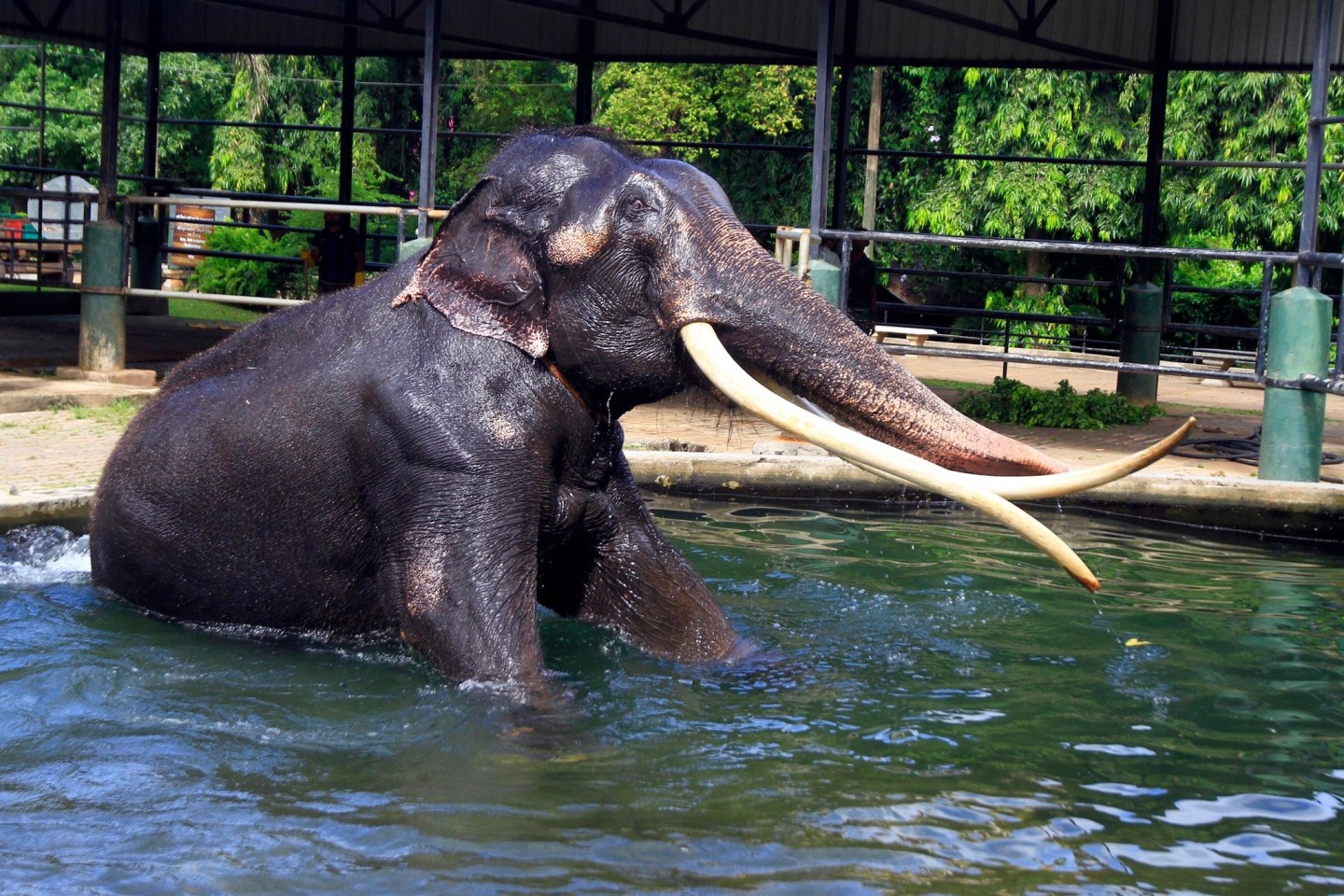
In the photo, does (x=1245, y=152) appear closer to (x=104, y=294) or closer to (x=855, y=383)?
(x=104, y=294)

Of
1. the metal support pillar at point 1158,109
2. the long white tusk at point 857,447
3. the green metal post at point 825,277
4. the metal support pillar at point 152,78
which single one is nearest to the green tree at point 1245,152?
the metal support pillar at point 1158,109

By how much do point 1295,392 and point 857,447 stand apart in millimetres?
5923

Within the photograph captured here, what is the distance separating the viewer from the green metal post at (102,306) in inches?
492

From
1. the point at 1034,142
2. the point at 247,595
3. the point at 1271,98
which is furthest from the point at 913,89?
the point at 247,595

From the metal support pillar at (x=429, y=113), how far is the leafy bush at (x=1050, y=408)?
435 centimetres

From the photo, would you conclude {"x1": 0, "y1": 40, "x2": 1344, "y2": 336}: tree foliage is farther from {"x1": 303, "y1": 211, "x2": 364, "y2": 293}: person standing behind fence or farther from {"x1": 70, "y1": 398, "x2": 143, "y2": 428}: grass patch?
{"x1": 70, "y1": 398, "x2": 143, "y2": 428}: grass patch

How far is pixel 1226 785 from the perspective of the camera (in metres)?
4.51

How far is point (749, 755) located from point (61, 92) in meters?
28.7

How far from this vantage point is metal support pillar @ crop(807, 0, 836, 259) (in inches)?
430

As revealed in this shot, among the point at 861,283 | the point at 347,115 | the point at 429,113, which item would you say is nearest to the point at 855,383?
the point at 429,113

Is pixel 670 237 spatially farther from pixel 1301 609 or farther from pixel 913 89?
pixel 913 89

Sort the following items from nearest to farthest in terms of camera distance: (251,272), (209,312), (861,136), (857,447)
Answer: (857,447) → (209,312) → (251,272) → (861,136)

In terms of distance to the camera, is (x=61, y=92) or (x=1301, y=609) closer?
(x=1301, y=609)

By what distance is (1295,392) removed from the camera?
29.9 feet
